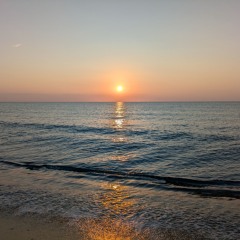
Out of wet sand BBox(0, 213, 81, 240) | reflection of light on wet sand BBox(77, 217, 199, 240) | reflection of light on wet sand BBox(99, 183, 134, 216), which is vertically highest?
wet sand BBox(0, 213, 81, 240)

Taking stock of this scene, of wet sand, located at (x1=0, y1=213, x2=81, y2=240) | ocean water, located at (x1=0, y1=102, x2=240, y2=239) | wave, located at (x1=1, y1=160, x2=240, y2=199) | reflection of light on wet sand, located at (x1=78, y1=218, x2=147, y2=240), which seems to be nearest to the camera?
wet sand, located at (x1=0, y1=213, x2=81, y2=240)

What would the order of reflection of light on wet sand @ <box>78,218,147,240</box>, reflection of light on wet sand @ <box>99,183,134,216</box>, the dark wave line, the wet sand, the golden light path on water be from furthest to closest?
the dark wave line
reflection of light on wet sand @ <box>99,183,134,216</box>
the golden light path on water
reflection of light on wet sand @ <box>78,218,147,240</box>
the wet sand

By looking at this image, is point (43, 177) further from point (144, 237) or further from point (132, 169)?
point (144, 237)

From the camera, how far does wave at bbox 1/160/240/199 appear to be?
12891 mm

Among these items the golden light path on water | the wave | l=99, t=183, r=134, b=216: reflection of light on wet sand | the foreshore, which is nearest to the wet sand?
the foreshore

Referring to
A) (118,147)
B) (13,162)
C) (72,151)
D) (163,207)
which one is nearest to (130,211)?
(163,207)

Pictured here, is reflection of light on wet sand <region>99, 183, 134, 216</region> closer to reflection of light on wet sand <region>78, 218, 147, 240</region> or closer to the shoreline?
reflection of light on wet sand <region>78, 218, 147, 240</region>

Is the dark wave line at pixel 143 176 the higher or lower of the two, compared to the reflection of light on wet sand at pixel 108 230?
lower

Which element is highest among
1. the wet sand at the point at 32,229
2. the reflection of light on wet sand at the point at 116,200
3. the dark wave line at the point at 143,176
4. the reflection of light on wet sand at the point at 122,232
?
the wet sand at the point at 32,229

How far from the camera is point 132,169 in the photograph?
58.6 feet

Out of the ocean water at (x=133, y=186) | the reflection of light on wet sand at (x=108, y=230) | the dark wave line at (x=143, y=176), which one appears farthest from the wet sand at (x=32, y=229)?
the dark wave line at (x=143, y=176)

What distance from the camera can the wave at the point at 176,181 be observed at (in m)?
12.9

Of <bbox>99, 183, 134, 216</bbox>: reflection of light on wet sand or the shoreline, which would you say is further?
<bbox>99, 183, 134, 216</bbox>: reflection of light on wet sand

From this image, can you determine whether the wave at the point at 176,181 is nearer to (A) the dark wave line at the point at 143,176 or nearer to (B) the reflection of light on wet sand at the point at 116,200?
(A) the dark wave line at the point at 143,176
